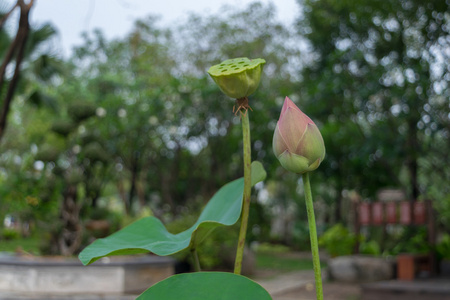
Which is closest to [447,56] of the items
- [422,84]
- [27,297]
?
[422,84]

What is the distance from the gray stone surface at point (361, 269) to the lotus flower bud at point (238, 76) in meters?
7.92

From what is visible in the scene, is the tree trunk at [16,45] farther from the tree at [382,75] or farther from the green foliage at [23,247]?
the tree at [382,75]

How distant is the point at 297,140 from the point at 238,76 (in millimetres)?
124

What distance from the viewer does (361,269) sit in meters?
8.09

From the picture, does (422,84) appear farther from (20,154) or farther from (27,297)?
(20,154)

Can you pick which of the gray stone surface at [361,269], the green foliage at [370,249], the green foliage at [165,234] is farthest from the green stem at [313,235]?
the green foliage at [370,249]

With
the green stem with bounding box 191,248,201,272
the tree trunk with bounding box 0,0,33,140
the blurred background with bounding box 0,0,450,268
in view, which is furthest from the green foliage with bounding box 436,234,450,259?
the green stem with bounding box 191,248,201,272

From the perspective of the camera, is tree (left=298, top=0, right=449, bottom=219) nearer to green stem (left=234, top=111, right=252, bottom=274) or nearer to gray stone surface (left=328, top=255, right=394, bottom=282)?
gray stone surface (left=328, top=255, right=394, bottom=282)

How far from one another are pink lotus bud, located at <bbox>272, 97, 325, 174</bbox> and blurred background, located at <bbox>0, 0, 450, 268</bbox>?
21.0 feet

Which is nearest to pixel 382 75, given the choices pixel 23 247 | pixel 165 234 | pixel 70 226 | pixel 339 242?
pixel 339 242

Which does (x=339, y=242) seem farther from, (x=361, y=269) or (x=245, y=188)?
(x=245, y=188)

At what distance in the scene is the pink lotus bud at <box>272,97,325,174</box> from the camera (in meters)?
0.60

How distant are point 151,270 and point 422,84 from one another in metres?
5.18

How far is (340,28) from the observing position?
10.6 meters
